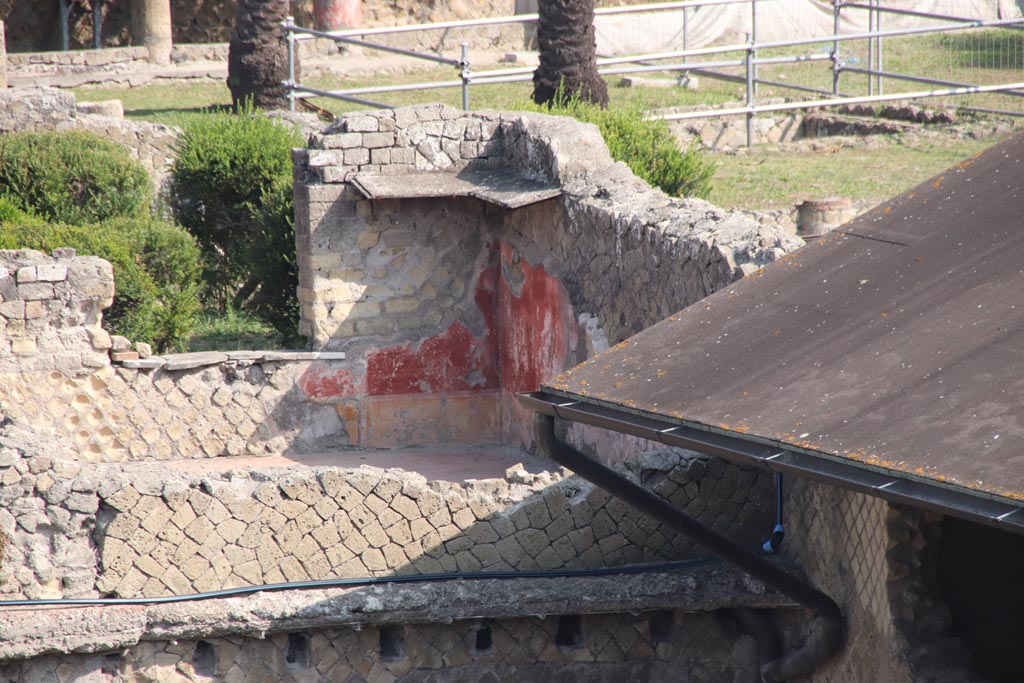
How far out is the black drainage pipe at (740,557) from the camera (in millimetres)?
4934

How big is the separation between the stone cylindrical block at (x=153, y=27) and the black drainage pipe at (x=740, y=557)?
17720 mm

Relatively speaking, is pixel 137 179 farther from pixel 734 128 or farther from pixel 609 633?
pixel 609 633

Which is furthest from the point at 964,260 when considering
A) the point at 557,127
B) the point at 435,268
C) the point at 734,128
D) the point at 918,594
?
the point at 734,128

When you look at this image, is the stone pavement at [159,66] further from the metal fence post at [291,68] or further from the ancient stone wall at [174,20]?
the metal fence post at [291,68]

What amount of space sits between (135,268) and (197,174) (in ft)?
7.30

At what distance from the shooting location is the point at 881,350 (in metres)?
4.04

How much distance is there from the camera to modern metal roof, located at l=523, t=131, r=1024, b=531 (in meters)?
3.47

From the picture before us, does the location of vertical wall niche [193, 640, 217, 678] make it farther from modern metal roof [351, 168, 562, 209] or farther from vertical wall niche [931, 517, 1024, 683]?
modern metal roof [351, 168, 562, 209]

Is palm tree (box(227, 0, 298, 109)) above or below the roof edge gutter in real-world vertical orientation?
above

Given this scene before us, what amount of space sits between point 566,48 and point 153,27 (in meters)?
9.76

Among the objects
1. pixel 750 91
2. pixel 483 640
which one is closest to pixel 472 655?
pixel 483 640

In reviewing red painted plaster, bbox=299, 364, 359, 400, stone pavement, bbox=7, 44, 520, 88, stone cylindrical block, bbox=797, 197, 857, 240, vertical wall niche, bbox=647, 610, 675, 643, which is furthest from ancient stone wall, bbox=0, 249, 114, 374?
stone pavement, bbox=7, 44, 520, 88

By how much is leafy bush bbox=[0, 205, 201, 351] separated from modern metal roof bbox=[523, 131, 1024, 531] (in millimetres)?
6060

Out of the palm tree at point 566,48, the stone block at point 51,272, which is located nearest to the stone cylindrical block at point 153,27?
the palm tree at point 566,48
